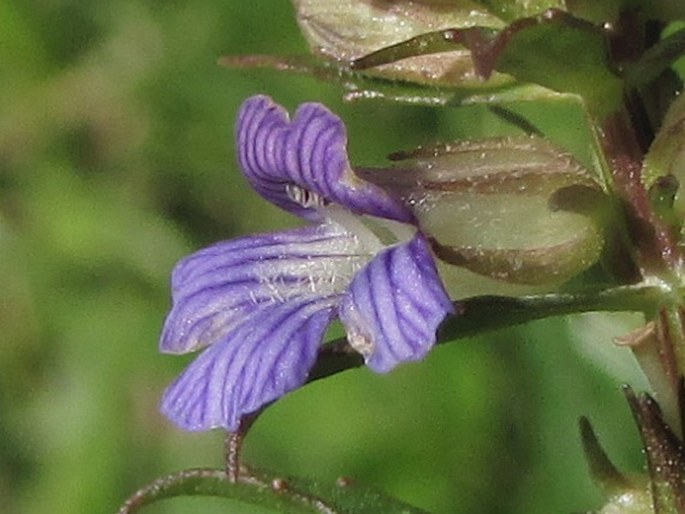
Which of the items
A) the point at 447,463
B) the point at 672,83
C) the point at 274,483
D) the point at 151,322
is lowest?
the point at 447,463

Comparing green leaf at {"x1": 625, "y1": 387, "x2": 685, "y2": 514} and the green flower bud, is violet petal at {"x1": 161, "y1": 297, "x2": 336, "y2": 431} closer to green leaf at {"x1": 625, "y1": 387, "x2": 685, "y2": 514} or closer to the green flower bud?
the green flower bud

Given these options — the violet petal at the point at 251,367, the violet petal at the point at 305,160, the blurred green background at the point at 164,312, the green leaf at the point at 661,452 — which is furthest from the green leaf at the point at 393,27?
the blurred green background at the point at 164,312

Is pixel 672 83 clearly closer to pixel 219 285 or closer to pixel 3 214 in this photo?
pixel 219 285

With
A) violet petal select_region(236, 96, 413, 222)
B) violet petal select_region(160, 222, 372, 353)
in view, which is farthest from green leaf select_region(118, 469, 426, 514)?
violet petal select_region(236, 96, 413, 222)

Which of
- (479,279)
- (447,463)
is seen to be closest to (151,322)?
(447,463)

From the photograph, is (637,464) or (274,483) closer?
(274,483)

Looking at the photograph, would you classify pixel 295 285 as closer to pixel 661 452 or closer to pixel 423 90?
pixel 423 90

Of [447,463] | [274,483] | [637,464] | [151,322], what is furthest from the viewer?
[151,322]

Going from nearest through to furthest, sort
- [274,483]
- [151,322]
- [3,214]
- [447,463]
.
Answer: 1. [274,483]
2. [447,463]
3. [151,322]
4. [3,214]
